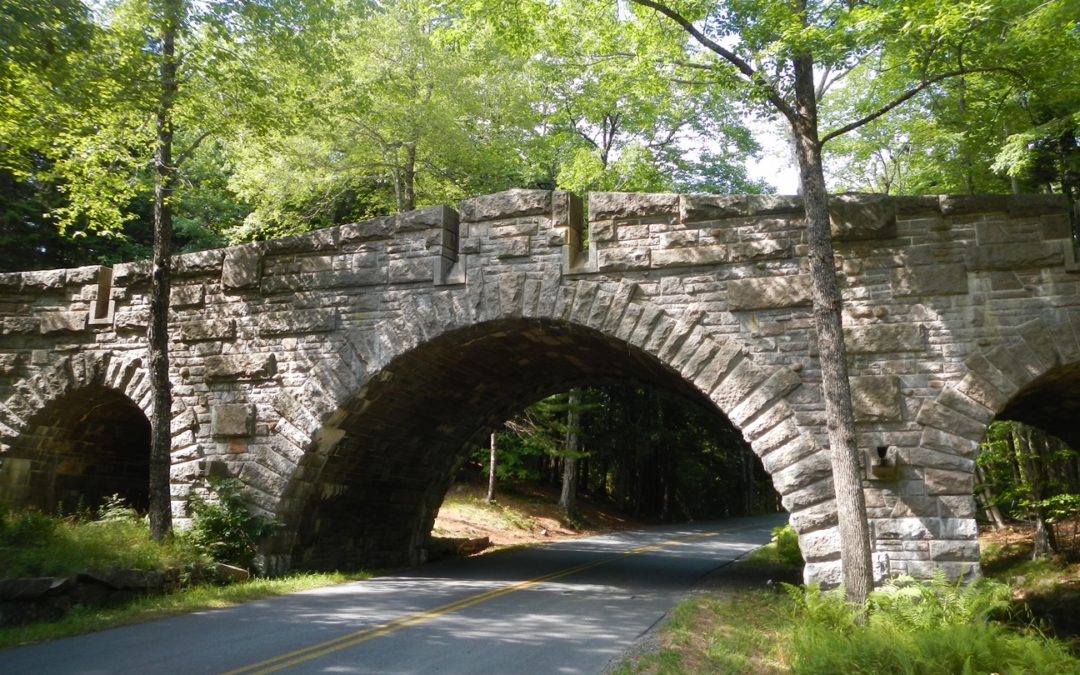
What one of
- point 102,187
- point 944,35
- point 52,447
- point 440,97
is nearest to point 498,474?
point 440,97

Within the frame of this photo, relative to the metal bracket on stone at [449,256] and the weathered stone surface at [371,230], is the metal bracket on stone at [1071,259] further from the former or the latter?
the weathered stone surface at [371,230]

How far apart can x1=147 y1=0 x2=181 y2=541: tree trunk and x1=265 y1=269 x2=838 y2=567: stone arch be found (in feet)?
5.04

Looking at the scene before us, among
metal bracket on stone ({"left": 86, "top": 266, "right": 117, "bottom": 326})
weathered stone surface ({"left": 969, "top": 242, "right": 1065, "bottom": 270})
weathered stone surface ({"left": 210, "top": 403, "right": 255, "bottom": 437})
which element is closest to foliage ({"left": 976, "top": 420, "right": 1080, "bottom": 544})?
weathered stone surface ({"left": 969, "top": 242, "right": 1065, "bottom": 270})

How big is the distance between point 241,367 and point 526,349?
422 cm

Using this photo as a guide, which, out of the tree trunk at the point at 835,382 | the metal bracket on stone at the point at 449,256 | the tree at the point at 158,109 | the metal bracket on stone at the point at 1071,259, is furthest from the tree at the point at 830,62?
the tree at the point at 158,109

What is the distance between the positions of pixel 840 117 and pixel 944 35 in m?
11.4

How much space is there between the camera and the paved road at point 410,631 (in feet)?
21.3

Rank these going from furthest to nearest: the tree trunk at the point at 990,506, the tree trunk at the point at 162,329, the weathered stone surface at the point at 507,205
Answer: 1. the tree trunk at the point at 990,506
2. the tree trunk at the point at 162,329
3. the weathered stone surface at the point at 507,205

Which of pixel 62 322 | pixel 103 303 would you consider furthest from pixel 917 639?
pixel 62 322

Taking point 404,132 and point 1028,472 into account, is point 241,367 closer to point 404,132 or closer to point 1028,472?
point 404,132

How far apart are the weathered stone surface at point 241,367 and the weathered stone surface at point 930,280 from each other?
27.7ft

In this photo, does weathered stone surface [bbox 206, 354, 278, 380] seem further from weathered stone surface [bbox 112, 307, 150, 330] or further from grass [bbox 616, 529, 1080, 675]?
grass [bbox 616, 529, 1080, 675]

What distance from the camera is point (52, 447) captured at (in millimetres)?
13664

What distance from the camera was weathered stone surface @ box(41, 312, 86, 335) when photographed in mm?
13039
